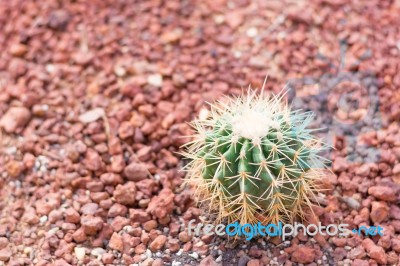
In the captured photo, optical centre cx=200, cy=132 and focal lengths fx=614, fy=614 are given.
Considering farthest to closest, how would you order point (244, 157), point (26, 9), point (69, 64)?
point (26, 9) < point (69, 64) < point (244, 157)

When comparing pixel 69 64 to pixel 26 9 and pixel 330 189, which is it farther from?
pixel 330 189

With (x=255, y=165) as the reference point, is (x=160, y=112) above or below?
below

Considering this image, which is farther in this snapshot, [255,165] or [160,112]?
[160,112]

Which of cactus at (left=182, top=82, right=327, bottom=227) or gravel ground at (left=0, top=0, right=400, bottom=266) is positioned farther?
gravel ground at (left=0, top=0, right=400, bottom=266)

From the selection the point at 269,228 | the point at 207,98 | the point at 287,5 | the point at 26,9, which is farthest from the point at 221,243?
the point at 26,9
